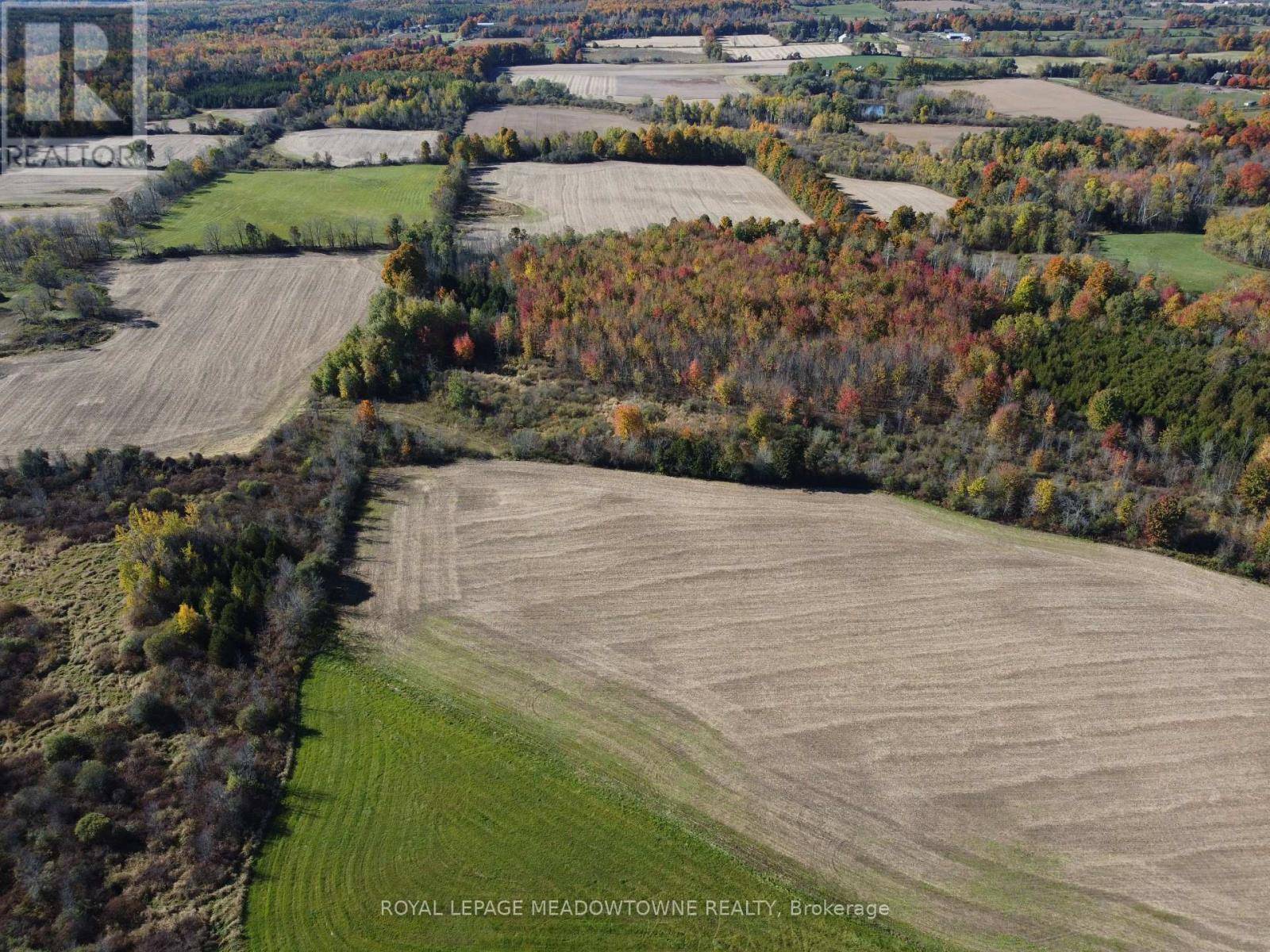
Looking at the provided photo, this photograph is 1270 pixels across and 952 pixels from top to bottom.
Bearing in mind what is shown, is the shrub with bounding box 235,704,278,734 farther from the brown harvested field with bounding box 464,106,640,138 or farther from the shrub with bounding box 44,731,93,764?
the brown harvested field with bounding box 464,106,640,138

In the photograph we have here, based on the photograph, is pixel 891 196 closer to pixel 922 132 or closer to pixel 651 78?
pixel 922 132

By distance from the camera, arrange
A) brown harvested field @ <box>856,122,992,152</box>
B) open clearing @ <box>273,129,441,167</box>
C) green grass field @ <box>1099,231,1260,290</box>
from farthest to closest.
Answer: brown harvested field @ <box>856,122,992,152</box> < open clearing @ <box>273,129,441,167</box> < green grass field @ <box>1099,231,1260,290</box>

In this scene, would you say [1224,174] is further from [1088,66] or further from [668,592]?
[668,592]

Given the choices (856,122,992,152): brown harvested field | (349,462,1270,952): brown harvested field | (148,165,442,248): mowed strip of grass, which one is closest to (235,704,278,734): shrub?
(349,462,1270,952): brown harvested field

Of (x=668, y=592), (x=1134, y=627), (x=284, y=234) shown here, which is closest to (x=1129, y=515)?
(x=1134, y=627)

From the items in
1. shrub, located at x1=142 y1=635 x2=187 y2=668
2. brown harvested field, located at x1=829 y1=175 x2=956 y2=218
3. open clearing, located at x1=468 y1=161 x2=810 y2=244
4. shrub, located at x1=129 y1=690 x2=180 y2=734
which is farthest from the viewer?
A: brown harvested field, located at x1=829 y1=175 x2=956 y2=218

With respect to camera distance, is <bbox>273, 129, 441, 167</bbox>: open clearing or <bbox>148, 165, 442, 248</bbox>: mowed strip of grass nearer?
<bbox>148, 165, 442, 248</bbox>: mowed strip of grass
